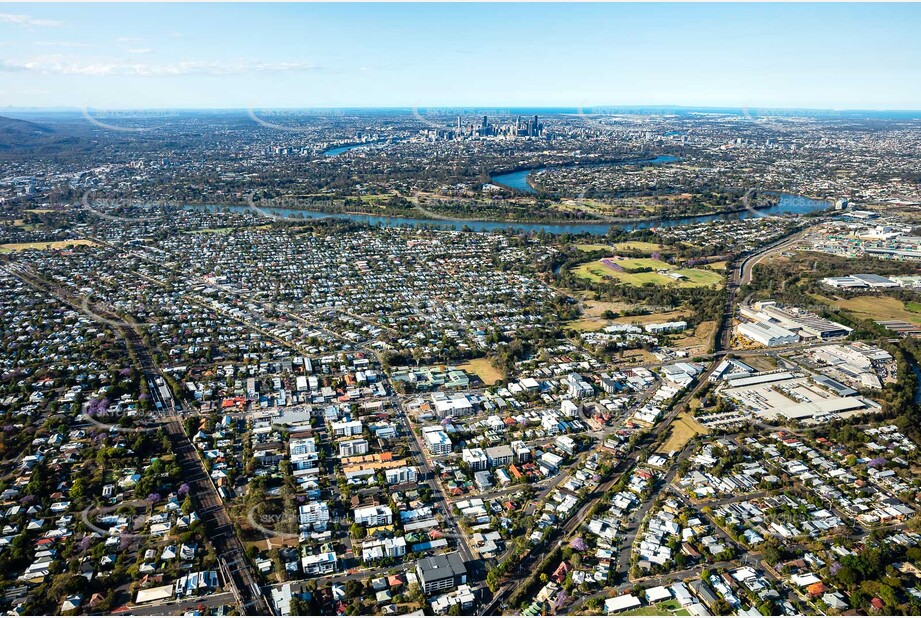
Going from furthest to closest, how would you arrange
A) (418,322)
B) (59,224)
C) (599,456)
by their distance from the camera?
(59,224)
(418,322)
(599,456)

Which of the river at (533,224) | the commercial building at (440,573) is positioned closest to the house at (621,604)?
the commercial building at (440,573)

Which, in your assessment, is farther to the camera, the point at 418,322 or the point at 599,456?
the point at 418,322

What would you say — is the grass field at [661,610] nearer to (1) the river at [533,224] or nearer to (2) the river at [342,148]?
(1) the river at [533,224]

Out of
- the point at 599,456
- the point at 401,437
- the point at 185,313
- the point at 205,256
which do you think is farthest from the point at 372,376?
the point at 205,256

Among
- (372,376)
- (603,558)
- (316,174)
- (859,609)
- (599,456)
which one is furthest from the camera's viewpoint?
(316,174)

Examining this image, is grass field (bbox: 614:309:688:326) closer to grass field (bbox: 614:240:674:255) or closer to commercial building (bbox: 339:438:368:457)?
grass field (bbox: 614:240:674:255)

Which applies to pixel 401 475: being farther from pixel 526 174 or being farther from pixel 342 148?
pixel 342 148

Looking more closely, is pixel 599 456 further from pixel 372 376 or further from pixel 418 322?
pixel 418 322
